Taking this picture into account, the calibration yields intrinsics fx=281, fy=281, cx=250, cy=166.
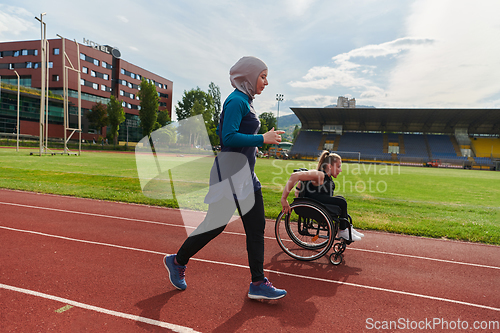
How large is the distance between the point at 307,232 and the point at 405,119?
58.3 metres

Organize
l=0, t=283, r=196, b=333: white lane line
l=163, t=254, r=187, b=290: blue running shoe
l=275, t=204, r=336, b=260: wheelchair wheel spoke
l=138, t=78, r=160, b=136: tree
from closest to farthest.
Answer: l=0, t=283, r=196, b=333: white lane line, l=163, t=254, r=187, b=290: blue running shoe, l=275, t=204, r=336, b=260: wheelchair wheel spoke, l=138, t=78, r=160, b=136: tree

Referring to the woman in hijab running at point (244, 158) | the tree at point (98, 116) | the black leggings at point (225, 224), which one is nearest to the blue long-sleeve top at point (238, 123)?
the woman in hijab running at point (244, 158)

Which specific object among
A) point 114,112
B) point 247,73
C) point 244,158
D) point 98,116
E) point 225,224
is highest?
point 114,112

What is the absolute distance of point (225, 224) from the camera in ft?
8.84

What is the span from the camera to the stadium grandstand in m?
49.0

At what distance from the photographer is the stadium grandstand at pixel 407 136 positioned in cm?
4903

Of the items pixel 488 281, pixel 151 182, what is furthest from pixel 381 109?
pixel 488 281

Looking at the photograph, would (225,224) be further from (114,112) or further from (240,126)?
(114,112)

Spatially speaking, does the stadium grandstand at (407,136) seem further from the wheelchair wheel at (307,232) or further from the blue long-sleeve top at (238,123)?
the blue long-sleeve top at (238,123)

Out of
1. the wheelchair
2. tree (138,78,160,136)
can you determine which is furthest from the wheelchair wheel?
tree (138,78,160,136)

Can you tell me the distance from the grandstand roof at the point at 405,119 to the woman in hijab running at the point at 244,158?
5481 centimetres

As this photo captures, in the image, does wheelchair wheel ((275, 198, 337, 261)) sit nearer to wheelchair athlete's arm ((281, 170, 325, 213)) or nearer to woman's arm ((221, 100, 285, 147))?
wheelchair athlete's arm ((281, 170, 325, 213))

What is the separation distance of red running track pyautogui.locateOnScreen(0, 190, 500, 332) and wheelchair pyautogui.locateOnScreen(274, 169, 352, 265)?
0.20m

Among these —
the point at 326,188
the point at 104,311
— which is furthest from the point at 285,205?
the point at 104,311
